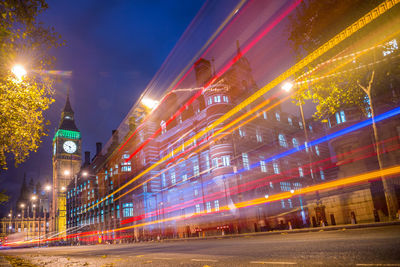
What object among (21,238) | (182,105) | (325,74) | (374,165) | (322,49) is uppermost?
(182,105)

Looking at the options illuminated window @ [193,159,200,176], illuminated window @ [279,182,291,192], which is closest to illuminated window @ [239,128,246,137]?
illuminated window @ [193,159,200,176]

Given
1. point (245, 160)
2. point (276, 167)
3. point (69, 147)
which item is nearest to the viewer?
point (245, 160)

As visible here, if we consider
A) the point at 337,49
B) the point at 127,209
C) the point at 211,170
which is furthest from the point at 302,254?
the point at 127,209

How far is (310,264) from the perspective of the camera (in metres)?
4.68

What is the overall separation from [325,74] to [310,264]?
17561 millimetres

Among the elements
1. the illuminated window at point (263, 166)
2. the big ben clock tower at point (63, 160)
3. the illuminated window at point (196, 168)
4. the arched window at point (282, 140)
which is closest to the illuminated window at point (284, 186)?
the illuminated window at point (263, 166)

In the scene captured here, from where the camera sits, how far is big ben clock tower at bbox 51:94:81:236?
12619cm

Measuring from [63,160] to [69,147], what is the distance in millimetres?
8227

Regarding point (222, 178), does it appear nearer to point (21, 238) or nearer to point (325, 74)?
point (325, 74)

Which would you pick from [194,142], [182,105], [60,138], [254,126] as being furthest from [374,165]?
[60,138]

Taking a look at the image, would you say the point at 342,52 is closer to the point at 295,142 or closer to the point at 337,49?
the point at 337,49

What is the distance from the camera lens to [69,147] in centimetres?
14200

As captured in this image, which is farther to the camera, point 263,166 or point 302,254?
point 263,166

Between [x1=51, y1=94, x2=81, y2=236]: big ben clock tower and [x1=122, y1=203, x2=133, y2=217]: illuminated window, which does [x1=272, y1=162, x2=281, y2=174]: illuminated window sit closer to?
[x1=122, y1=203, x2=133, y2=217]: illuminated window
